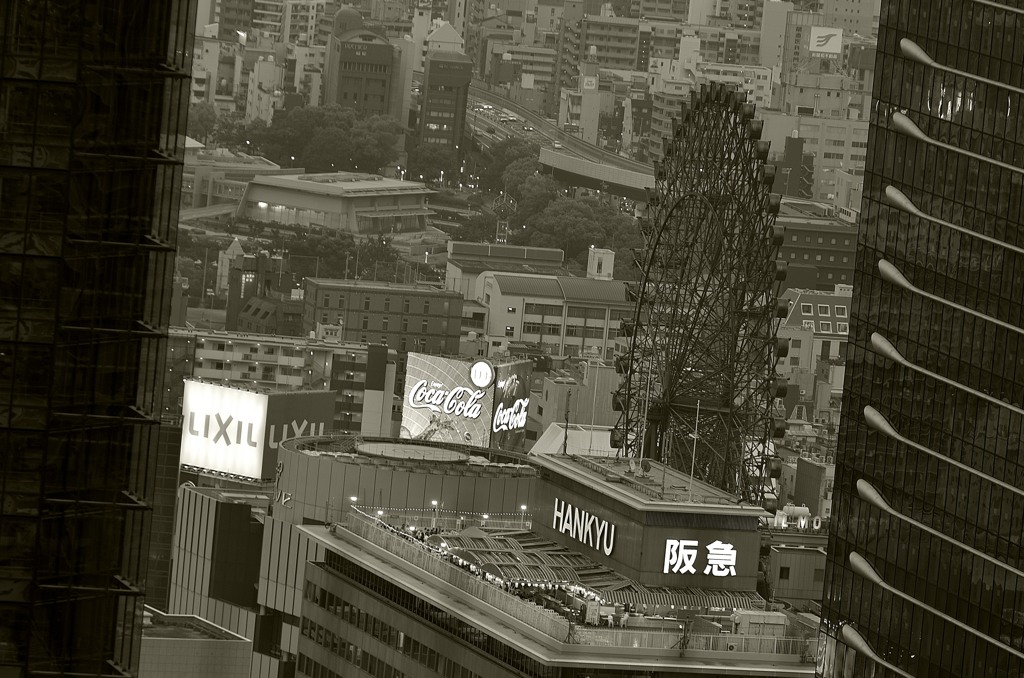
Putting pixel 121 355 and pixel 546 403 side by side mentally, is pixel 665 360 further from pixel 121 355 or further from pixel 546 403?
pixel 546 403

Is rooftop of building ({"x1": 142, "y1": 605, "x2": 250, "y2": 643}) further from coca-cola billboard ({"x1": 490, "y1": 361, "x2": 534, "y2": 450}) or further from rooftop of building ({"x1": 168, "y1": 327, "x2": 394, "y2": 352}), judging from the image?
rooftop of building ({"x1": 168, "y1": 327, "x2": 394, "y2": 352})

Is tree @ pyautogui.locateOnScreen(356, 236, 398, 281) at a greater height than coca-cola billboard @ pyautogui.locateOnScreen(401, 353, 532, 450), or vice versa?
tree @ pyautogui.locateOnScreen(356, 236, 398, 281)

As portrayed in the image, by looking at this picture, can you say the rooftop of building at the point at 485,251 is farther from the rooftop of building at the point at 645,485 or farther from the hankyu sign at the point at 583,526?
the hankyu sign at the point at 583,526

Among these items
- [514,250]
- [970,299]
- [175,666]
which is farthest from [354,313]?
[970,299]

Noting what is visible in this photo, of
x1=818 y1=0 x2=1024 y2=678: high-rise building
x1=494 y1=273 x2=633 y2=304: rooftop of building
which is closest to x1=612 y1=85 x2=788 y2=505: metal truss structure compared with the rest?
x1=818 y1=0 x2=1024 y2=678: high-rise building

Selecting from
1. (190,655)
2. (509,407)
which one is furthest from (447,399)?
(190,655)

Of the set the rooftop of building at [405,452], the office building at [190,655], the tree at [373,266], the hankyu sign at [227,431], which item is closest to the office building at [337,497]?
the rooftop of building at [405,452]
